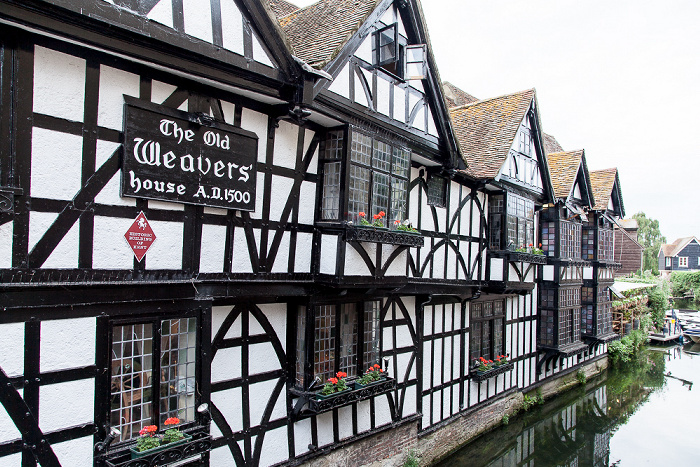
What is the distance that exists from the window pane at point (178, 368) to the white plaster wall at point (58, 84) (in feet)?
9.51

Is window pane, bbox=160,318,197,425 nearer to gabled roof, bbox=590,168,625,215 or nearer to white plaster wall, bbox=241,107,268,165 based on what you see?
white plaster wall, bbox=241,107,268,165

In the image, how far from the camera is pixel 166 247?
605 centimetres

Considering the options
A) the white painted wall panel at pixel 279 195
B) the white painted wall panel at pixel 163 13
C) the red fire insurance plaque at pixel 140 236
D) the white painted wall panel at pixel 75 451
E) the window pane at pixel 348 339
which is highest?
the white painted wall panel at pixel 163 13

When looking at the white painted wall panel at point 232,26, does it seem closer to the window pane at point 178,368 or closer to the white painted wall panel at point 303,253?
the white painted wall panel at point 303,253

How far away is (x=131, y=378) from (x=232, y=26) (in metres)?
4.93

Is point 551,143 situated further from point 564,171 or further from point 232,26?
point 232,26

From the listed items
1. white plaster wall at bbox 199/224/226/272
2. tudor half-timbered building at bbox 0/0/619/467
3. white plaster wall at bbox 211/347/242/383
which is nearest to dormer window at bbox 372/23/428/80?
tudor half-timbered building at bbox 0/0/619/467

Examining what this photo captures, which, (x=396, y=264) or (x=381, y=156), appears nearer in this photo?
(x=381, y=156)

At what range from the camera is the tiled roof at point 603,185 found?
69.8ft

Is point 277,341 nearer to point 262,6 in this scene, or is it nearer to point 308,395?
point 308,395

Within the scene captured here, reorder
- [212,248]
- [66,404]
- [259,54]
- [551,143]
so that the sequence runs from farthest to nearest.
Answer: [551,143] < [259,54] < [212,248] < [66,404]

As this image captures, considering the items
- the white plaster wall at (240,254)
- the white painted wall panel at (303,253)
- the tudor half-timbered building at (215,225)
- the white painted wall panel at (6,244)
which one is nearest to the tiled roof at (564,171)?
the tudor half-timbered building at (215,225)

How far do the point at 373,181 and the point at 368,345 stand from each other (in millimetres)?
3429

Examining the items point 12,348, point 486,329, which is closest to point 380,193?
point 12,348
